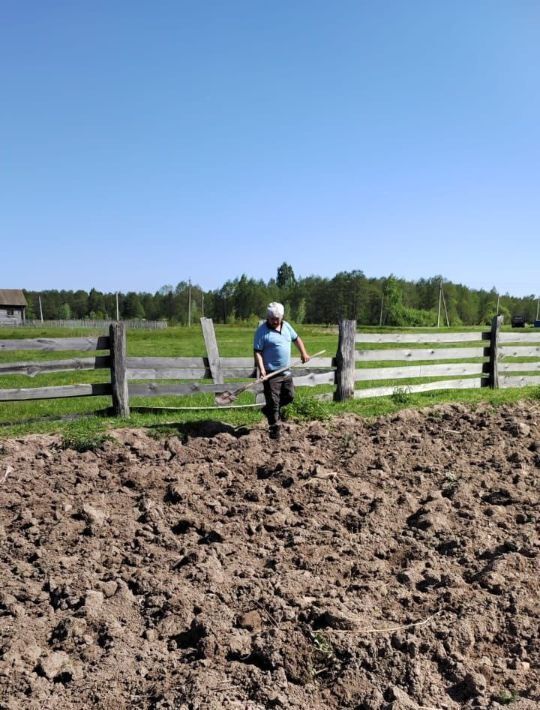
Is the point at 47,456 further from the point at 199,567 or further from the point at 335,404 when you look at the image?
the point at 335,404

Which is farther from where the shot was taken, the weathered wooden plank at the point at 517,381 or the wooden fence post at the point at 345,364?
the weathered wooden plank at the point at 517,381

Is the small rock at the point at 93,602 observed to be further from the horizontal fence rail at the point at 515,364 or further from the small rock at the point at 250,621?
the horizontal fence rail at the point at 515,364

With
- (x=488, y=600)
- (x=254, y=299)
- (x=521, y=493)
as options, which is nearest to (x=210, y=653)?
(x=488, y=600)

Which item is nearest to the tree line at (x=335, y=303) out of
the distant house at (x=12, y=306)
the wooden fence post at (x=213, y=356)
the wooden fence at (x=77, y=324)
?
the wooden fence at (x=77, y=324)

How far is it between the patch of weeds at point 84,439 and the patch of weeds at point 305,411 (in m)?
2.62

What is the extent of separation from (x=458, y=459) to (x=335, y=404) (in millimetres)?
3365

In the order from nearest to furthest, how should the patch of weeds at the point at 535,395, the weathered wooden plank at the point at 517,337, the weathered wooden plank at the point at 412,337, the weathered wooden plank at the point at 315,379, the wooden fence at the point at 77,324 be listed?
the weathered wooden plank at the point at 315,379 → the weathered wooden plank at the point at 412,337 → the patch of weeds at the point at 535,395 → the weathered wooden plank at the point at 517,337 → the wooden fence at the point at 77,324

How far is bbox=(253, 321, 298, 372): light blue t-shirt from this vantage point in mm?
8180

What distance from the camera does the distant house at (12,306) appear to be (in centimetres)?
6544

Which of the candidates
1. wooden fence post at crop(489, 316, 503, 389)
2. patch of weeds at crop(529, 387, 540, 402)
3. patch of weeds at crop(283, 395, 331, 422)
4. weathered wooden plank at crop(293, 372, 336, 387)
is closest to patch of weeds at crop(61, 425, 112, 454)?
patch of weeds at crop(283, 395, 331, 422)

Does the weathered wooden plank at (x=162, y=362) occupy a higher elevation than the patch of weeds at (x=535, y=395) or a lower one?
higher

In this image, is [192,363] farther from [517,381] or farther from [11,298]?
[11,298]

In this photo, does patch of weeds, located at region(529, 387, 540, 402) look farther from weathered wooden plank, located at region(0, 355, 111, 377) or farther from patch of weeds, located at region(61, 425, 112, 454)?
patch of weeds, located at region(61, 425, 112, 454)

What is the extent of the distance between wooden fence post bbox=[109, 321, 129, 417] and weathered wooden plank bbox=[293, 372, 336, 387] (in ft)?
8.72
